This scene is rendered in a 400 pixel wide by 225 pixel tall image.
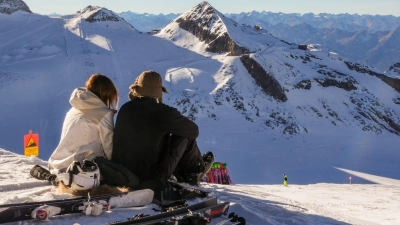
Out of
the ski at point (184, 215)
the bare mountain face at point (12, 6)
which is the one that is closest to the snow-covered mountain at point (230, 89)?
the bare mountain face at point (12, 6)

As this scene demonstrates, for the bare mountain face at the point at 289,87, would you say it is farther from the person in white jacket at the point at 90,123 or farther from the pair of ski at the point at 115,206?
the pair of ski at the point at 115,206

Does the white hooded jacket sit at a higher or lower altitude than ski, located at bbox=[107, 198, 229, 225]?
higher

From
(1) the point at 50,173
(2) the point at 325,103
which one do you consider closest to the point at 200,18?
(2) the point at 325,103

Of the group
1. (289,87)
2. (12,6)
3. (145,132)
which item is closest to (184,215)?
(145,132)

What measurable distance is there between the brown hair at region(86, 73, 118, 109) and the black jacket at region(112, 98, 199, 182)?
250 mm

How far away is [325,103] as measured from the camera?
40.0 meters

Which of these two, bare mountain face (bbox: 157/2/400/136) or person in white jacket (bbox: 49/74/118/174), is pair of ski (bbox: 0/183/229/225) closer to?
person in white jacket (bbox: 49/74/118/174)

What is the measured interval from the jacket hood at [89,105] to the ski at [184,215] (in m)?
1.67

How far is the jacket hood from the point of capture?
5.40m

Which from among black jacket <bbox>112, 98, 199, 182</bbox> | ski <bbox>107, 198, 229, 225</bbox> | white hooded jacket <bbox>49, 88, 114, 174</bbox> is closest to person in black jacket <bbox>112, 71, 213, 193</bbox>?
black jacket <bbox>112, 98, 199, 182</bbox>

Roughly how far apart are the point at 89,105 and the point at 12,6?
61.6m

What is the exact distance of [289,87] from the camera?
4091 centimetres

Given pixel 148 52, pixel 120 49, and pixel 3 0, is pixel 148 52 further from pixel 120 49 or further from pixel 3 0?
pixel 3 0

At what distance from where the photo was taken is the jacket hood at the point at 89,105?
17.7 feet
